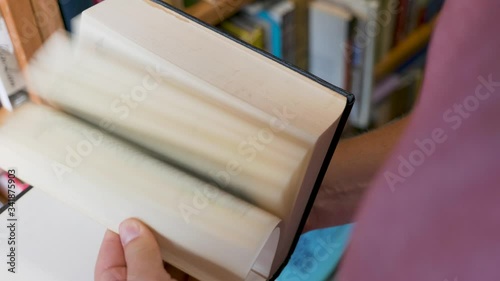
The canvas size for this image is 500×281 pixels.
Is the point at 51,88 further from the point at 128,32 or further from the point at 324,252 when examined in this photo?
the point at 324,252

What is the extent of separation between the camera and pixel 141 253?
470 mm

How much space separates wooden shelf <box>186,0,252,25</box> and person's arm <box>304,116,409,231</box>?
305 millimetres

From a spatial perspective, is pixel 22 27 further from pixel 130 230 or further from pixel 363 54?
pixel 363 54

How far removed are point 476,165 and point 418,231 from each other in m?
0.05

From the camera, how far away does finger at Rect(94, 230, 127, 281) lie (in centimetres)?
49

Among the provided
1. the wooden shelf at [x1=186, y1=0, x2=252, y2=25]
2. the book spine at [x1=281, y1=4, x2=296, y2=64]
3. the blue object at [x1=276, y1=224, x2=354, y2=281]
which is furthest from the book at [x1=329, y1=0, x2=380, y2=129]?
the blue object at [x1=276, y1=224, x2=354, y2=281]

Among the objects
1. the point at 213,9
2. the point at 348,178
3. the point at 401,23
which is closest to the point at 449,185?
the point at 348,178

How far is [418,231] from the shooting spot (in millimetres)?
313

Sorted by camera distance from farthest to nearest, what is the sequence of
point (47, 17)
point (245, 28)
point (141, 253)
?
point (245, 28)
point (47, 17)
point (141, 253)

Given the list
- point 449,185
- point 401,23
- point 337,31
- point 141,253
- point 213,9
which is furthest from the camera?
point 401,23

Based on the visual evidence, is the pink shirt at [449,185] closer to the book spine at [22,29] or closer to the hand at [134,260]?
the hand at [134,260]

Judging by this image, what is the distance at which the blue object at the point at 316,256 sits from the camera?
60 centimetres

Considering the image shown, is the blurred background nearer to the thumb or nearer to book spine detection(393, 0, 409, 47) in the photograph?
book spine detection(393, 0, 409, 47)

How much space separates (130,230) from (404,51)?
995mm
